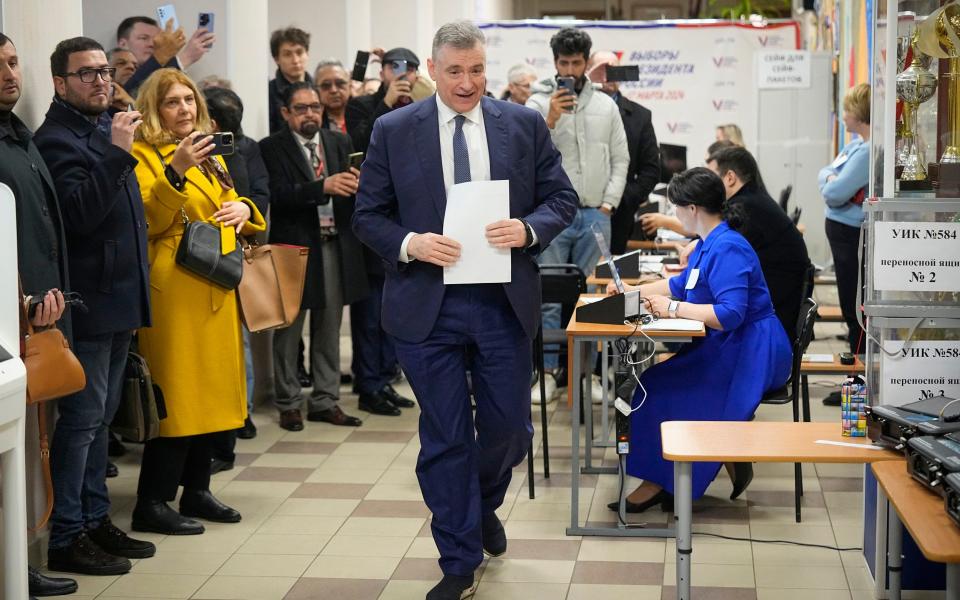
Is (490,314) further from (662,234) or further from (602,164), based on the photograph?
(662,234)

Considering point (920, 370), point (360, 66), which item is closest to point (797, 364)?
point (920, 370)

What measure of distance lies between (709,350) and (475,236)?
1.41 metres

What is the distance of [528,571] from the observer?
3994 millimetres

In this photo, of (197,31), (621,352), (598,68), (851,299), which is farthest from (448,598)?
(598,68)

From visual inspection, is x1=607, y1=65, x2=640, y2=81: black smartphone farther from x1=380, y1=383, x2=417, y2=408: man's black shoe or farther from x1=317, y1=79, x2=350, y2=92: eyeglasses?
x1=380, y1=383, x2=417, y2=408: man's black shoe

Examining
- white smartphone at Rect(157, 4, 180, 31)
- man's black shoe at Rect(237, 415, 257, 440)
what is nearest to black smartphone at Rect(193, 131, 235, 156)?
white smartphone at Rect(157, 4, 180, 31)

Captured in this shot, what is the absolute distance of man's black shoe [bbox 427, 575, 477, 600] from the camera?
3.60m

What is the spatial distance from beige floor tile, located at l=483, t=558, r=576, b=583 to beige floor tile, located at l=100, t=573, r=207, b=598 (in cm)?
92

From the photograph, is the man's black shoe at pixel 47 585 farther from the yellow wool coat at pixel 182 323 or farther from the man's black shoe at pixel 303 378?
the man's black shoe at pixel 303 378

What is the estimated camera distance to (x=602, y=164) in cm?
670

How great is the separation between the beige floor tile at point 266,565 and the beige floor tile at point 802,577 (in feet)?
4.86

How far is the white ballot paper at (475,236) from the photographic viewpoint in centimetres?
347

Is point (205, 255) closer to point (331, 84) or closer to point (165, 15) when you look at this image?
point (165, 15)

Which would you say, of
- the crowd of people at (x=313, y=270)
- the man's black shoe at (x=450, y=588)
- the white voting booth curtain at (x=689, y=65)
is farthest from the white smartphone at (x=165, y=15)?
the white voting booth curtain at (x=689, y=65)
